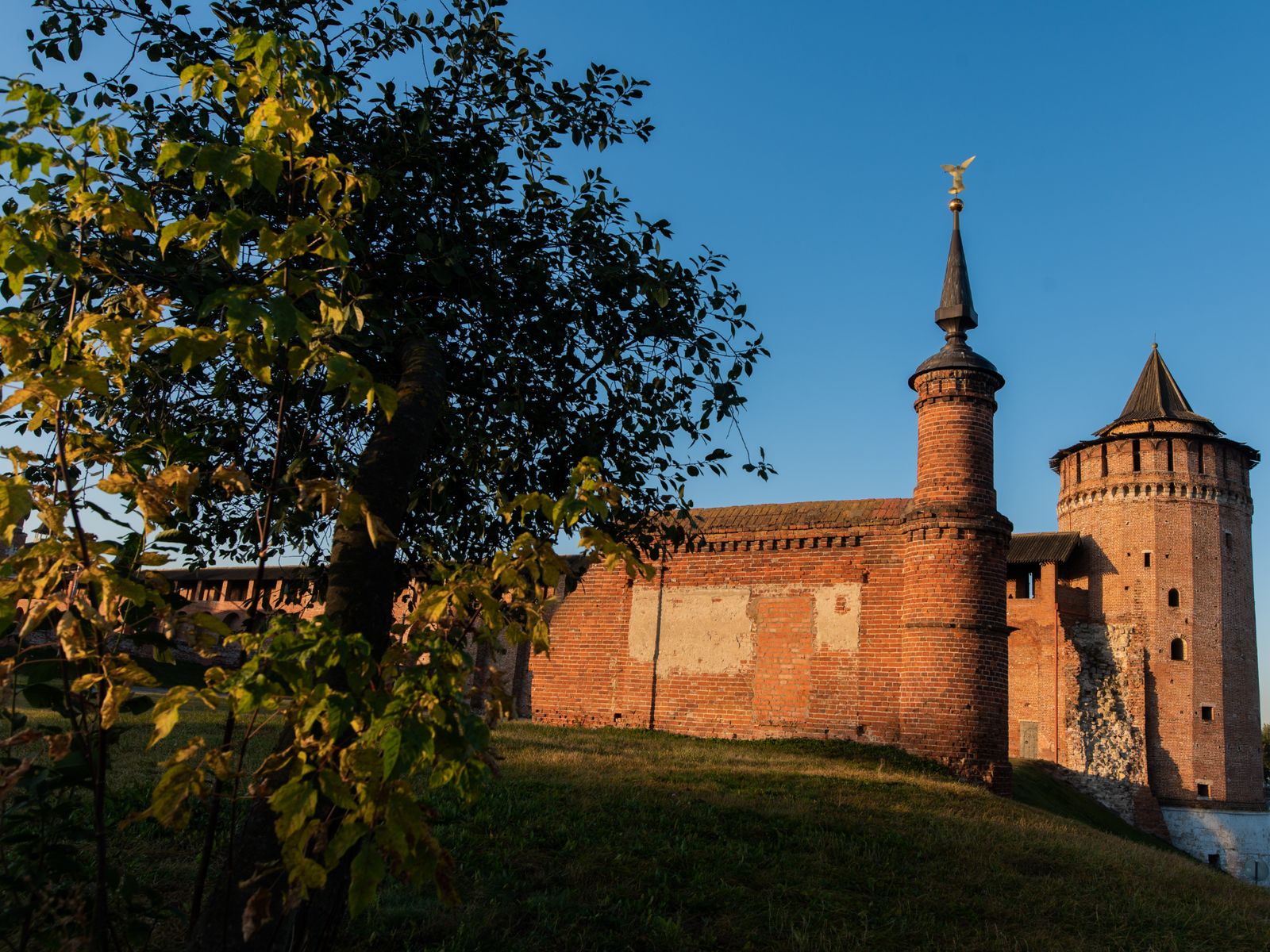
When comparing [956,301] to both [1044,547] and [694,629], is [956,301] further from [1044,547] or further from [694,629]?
[1044,547]

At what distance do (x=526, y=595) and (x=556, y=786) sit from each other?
6.90m

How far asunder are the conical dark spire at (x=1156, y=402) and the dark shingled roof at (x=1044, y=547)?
15.2 ft

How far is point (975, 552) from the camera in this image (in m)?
14.7

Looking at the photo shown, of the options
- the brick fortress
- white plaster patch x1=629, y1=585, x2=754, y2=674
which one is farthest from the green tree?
white plaster patch x1=629, y1=585, x2=754, y2=674

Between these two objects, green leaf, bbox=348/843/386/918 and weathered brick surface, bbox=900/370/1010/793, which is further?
weathered brick surface, bbox=900/370/1010/793

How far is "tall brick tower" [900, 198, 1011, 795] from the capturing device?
14.2 metres

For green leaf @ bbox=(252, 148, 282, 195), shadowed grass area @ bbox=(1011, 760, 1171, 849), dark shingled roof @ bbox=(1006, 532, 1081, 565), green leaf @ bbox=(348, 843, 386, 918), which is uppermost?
dark shingled roof @ bbox=(1006, 532, 1081, 565)

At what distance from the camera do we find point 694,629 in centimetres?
1752

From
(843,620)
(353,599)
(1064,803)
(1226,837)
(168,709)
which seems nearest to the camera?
(168,709)

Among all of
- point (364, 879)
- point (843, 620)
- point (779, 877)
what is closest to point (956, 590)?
point (843, 620)

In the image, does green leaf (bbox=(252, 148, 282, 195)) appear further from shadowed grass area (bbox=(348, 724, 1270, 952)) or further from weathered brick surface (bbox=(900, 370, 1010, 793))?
weathered brick surface (bbox=(900, 370, 1010, 793))

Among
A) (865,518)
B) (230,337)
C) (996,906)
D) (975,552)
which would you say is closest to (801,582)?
(865,518)

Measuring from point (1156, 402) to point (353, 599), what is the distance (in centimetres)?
3983

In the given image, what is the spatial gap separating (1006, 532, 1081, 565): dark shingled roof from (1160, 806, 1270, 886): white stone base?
9.01m
